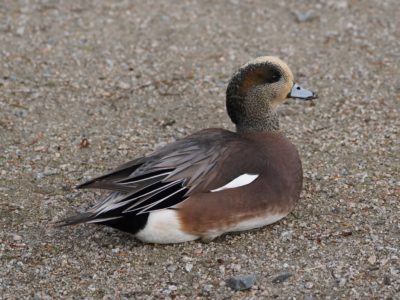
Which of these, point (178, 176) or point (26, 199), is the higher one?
point (178, 176)

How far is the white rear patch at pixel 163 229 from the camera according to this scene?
4.25m

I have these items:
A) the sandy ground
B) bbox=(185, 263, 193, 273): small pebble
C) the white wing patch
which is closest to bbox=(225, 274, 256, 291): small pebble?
the sandy ground

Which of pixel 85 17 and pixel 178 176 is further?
pixel 85 17

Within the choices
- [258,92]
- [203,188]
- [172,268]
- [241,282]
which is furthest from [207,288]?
[258,92]

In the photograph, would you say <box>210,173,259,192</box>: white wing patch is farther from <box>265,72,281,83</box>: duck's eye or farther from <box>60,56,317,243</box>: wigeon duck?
<box>265,72,281,83</box>: duck's eye

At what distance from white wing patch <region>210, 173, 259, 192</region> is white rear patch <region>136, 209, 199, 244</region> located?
0.27 m

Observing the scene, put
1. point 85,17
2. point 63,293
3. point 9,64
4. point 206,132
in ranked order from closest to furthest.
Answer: point 63,293 → point 206,132 → point 9,64 → point 85,17

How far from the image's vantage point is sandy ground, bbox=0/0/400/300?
412 cm

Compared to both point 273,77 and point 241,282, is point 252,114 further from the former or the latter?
point 241,282

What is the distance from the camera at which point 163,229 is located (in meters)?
4.28

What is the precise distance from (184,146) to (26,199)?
1098 mm

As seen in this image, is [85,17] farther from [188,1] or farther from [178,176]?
[178,176]

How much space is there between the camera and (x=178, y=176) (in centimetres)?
429

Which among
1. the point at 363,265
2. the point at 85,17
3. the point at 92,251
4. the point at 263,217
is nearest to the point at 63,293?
the point at 92,251
